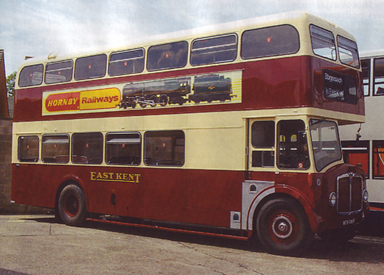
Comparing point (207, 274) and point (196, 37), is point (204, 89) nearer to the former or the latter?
point (196, 37)

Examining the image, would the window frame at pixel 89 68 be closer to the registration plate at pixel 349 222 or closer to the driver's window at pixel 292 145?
the driver's window at pixel 292 145

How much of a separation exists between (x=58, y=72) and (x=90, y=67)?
3.97ft

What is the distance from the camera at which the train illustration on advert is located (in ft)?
31.8

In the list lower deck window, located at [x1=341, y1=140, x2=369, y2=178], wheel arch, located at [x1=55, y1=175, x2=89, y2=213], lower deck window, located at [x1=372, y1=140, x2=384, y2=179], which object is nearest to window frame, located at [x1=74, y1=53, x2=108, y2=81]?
wheel arch, located at [x1=55, y1=175, x2=89, y2=213]

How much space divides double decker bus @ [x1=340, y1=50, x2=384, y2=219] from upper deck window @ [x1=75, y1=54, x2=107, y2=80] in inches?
226

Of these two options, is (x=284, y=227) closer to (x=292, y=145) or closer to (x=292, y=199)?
(x=292, y=199)

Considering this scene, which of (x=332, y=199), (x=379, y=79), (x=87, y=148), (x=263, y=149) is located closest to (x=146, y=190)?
(x=87, y=148)

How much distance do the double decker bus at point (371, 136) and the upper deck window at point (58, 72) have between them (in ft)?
22.1

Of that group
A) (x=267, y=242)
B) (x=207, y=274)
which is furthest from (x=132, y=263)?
(x=267, y=242)

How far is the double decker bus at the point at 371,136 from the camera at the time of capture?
11.4 m

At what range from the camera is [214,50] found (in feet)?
32.4

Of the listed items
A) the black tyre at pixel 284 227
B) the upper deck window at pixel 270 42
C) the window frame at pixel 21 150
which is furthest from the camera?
the window frame at pixel 21 150

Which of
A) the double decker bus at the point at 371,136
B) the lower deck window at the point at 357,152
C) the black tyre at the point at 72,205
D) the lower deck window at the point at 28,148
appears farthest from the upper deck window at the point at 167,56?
the lower deck window at the point at 357,152

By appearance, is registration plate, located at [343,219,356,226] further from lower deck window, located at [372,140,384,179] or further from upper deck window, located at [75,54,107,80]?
upper deck window, located at [75,54,107,80]
